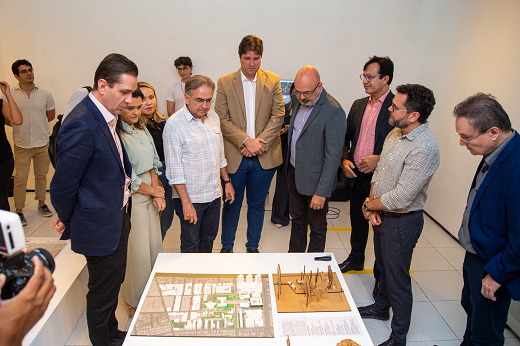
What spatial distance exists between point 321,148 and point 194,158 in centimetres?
103

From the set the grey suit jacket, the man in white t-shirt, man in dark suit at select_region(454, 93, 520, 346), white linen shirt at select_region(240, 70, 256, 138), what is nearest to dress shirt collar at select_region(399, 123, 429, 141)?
man in dark suit at select_region(454, 93, 520, 346)

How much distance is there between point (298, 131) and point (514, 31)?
225cm

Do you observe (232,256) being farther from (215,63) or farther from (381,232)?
(215,63)

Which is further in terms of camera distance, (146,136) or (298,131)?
(298,131)

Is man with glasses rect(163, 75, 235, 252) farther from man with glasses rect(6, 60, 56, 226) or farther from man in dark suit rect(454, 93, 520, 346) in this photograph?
man with glasses rect(6, 60, 56, 226)

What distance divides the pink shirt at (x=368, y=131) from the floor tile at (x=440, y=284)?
4.29 feet

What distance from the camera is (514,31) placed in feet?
10.3

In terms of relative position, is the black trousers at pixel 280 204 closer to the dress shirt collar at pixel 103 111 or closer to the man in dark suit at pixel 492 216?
the man in dark suit at pixel 492 216

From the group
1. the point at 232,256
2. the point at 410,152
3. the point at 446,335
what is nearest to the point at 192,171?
the point at 232,256

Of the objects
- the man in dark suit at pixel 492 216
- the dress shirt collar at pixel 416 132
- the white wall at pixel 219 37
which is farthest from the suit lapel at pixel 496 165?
the white wall at pixel 219 37

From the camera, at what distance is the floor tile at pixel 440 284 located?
3035 millimetres

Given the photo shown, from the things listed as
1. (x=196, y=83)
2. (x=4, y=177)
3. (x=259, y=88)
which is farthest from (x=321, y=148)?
(x=4, y=177)

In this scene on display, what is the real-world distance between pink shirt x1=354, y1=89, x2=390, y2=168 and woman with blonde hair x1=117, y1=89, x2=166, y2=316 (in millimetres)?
1734

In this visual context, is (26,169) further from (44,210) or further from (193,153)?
(193,153)
